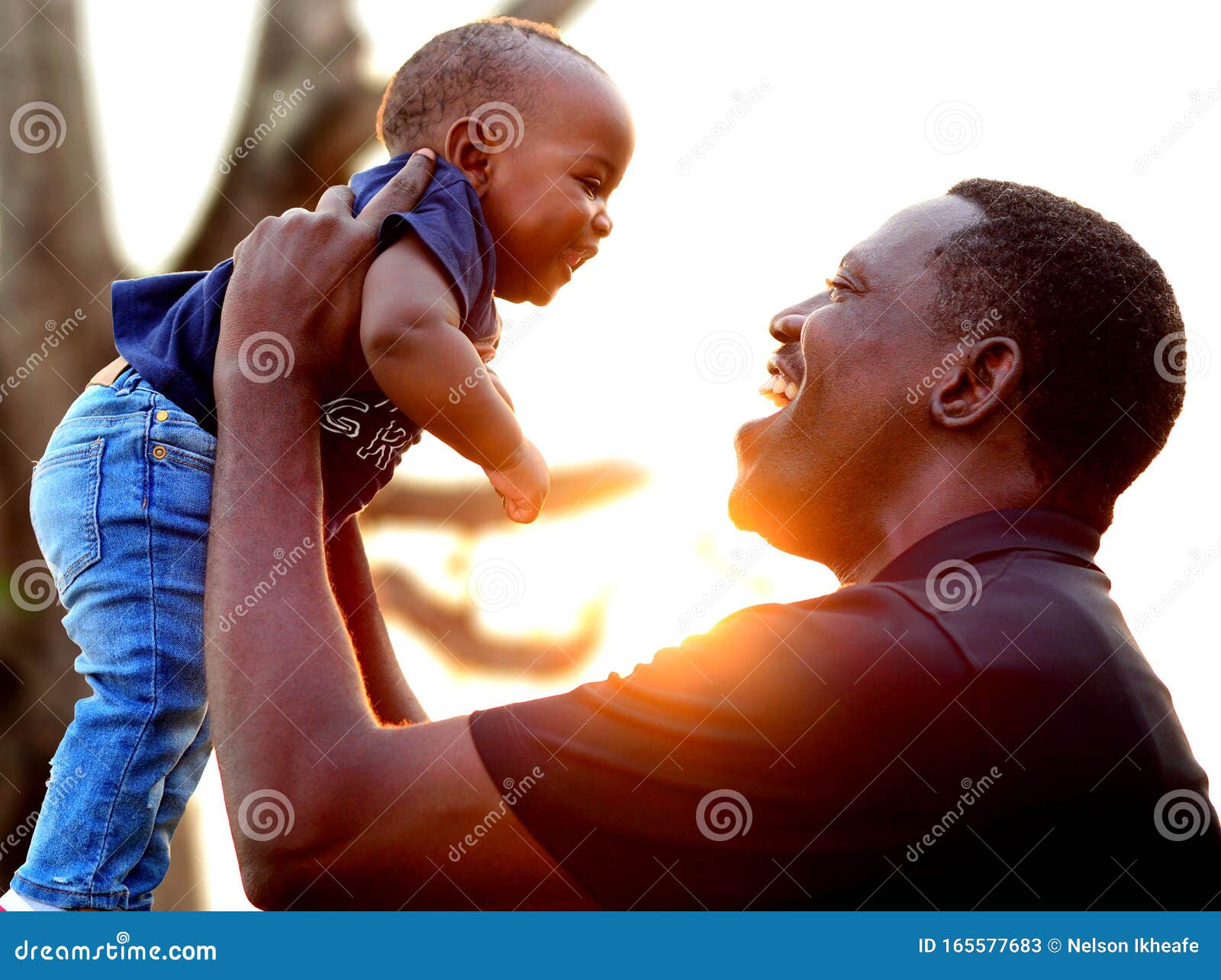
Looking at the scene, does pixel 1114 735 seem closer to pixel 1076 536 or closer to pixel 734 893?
pixel 1076 536

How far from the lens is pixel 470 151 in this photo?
85.2 inches

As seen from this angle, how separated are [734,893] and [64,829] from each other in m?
1.02

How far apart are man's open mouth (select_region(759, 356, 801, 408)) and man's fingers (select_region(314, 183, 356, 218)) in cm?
89

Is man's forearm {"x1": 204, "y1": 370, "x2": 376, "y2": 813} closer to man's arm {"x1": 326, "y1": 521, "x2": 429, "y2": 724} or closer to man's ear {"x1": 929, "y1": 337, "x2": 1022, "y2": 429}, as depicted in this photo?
man's arm {"x1": 326, "y1": 521, "x2": 429, "y2": 724}

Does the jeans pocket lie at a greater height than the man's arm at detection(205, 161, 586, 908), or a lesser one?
lesser

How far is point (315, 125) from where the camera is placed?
464 cm

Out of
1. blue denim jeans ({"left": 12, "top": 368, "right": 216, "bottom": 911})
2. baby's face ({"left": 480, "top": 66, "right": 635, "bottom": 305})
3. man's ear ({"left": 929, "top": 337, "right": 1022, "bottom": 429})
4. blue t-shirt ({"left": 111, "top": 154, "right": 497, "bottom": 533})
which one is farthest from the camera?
baby's face ({"left": 480, "top": 66, "right": 635, "bottom": 305})

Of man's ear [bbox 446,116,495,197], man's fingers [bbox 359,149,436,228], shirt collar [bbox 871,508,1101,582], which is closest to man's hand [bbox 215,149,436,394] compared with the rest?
man's fingers [bbox 359,149,436,228]

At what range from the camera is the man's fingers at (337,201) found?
193cm

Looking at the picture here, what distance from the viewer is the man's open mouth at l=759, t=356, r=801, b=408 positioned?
2271mm

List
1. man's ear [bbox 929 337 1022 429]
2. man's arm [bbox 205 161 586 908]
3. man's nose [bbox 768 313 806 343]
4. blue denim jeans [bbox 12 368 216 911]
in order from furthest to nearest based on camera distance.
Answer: man's nose [bbox 768 313 806 343] < man's ear [bbox 929 337 1022 429] < blue denim jeans [bbox 12 368 216 911] < man's arm [bbox 205 161 586 908]

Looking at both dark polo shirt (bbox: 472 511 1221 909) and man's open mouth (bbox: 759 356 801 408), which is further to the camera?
man's open mouth (bbox: 759 356 801 408)

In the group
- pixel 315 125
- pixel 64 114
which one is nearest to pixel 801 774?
pixel 315 125

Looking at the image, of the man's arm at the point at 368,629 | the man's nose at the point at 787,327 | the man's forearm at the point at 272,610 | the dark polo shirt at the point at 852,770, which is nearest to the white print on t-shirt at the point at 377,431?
the man's forearm at the point at 272,610
